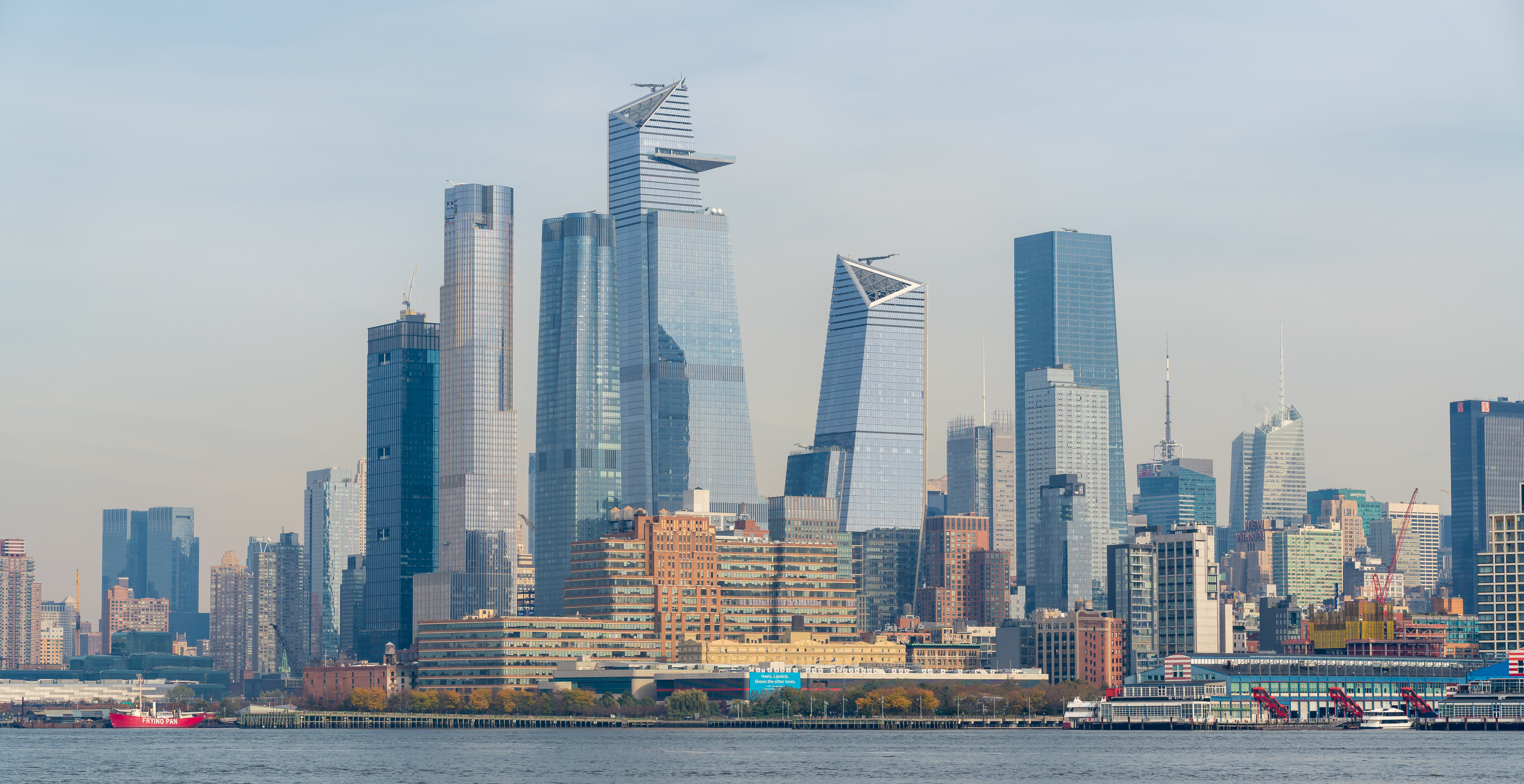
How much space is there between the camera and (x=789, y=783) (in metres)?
191

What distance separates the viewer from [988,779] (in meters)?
196

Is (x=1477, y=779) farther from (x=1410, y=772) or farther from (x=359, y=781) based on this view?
(x=359, y=781)

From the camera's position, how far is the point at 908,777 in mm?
198875

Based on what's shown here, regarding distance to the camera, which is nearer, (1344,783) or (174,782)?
(1344,783)

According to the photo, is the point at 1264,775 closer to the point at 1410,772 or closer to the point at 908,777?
the point at 1410,772

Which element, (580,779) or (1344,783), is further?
(580,779)

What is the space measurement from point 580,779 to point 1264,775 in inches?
2271

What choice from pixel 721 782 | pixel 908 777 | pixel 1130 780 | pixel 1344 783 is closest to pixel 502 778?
pixel 721 782

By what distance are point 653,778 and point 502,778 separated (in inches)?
510

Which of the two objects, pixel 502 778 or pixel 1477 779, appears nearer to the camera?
pixel 1477 779

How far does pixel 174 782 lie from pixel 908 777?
206 ft

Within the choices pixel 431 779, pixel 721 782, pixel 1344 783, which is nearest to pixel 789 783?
pixel 721 782

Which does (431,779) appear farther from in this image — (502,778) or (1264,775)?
(1264,775)

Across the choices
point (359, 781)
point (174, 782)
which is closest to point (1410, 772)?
point (359, 781)
